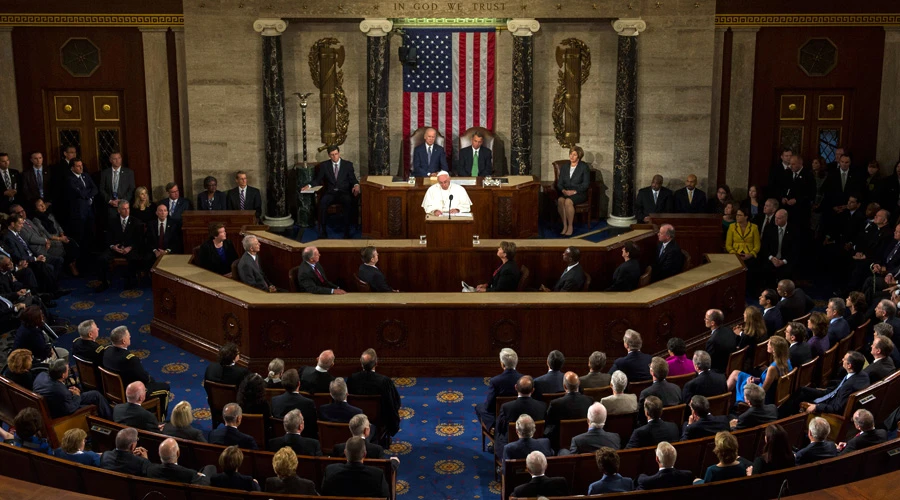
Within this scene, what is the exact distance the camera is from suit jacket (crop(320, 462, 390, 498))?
7176 millimetres

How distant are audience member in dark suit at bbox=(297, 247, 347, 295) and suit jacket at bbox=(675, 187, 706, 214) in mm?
5691

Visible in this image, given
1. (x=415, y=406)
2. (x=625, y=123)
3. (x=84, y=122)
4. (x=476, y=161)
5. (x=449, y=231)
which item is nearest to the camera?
(x=415, y=406)

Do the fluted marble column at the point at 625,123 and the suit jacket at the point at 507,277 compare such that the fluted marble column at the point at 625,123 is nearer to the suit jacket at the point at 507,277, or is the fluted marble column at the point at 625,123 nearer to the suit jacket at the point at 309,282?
the suit jacket at the point at 507,277

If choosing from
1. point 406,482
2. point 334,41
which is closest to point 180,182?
point 334,41

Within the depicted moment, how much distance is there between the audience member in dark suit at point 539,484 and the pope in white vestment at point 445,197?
6.68m

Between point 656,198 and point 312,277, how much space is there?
5883mm

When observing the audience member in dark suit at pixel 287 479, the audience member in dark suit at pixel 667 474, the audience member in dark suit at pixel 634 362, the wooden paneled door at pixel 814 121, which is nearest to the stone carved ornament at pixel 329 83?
the wooden paneled door at pixel 814 121

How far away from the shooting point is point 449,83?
16.0m

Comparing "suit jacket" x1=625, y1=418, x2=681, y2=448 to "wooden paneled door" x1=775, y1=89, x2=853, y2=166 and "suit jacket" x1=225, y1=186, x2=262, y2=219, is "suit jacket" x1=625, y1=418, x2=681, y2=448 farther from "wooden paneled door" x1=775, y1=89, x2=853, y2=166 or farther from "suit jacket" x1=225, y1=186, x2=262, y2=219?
"wooden paneled door" x1=775, y1=89, x2=853, y2=166

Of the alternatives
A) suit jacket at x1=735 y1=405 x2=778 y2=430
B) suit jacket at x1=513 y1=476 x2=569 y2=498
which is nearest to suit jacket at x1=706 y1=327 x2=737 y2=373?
suit jacket at x1=735 y1=405 x2=778 y2=430

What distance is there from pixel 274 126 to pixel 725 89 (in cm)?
655

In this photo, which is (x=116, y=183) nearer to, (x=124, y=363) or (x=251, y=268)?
(x=251, y=268)

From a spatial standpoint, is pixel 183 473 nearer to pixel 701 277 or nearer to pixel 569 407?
pixel 569 407

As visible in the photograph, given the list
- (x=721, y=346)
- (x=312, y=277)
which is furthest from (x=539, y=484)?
(x=312, y=277)
